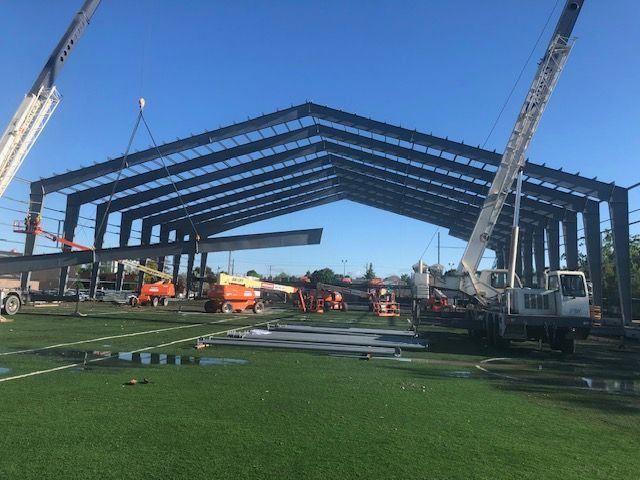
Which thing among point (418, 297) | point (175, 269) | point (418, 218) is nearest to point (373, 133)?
point (418, 297)

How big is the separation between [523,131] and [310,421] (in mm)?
18310

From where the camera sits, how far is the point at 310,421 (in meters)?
6.96

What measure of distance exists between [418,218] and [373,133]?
2257 centimetres

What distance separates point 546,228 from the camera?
4084 centimetres

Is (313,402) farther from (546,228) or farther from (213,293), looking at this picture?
(546,228)

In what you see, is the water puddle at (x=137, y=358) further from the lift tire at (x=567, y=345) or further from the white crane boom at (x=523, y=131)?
the white crane boom at (x=523, y=131)

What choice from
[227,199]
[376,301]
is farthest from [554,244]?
[227,199]

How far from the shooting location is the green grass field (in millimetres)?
5211

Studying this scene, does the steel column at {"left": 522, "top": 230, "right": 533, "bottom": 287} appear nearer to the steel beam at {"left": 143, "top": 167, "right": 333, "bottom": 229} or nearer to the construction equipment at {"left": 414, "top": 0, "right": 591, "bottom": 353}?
the steel beam at {"left": 143, "top": 167, "right": 333, "bottom": 229}

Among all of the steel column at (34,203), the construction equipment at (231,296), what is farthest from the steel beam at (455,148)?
the steel column at (34,203)

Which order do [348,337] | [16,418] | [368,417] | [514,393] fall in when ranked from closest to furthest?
[16,418]
[368,417]
[514,393]
[348,337]

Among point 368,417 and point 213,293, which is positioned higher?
point 213,293

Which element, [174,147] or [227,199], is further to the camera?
[227,199]

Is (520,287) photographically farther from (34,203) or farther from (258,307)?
(34,203)
